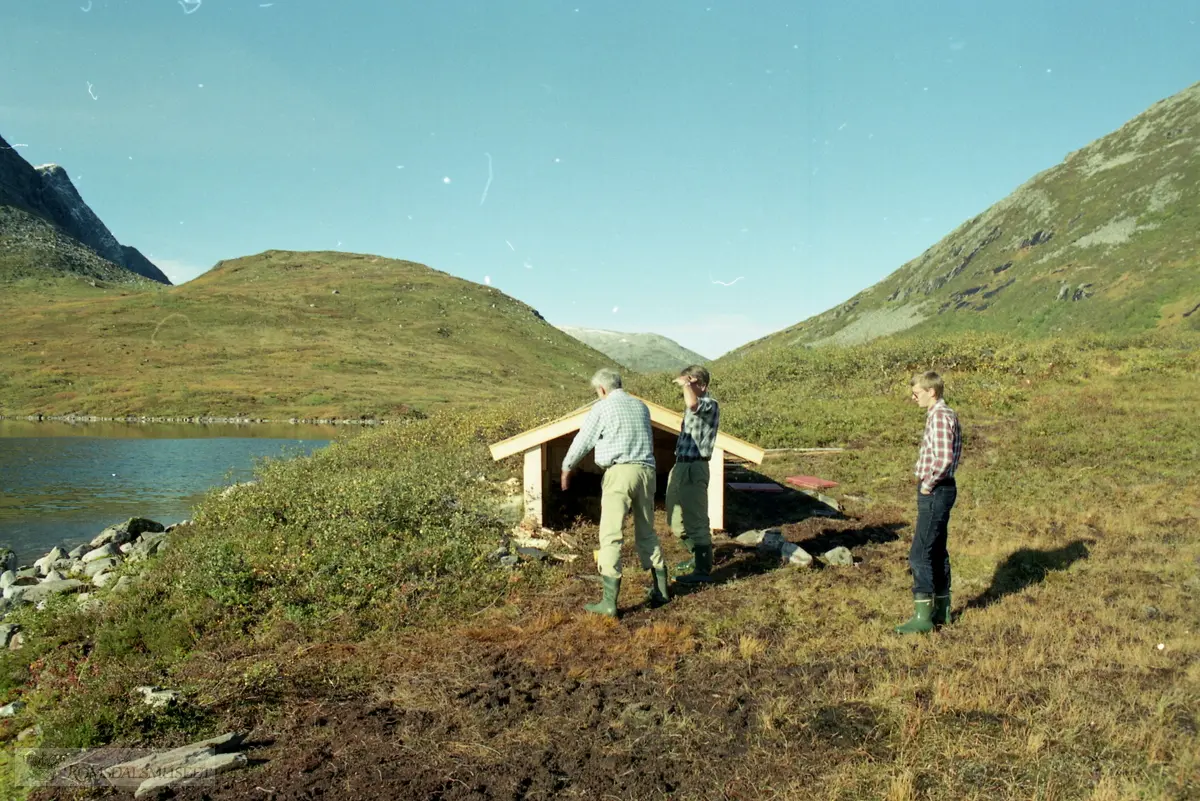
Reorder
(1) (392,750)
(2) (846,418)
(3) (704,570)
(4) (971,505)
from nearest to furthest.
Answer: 1. (1) (392,750)
2. (3) (704,570)
3. (4) (971,505)
4. (2) (846,418)

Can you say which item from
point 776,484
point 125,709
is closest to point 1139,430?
point 776,484

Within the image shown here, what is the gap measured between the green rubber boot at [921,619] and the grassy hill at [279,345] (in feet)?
202

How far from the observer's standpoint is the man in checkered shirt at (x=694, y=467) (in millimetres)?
9727

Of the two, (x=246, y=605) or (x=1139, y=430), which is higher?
(x=1139, y=430)

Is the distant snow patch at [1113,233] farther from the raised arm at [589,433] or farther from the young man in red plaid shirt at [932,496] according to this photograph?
the raised arm at [589,433]

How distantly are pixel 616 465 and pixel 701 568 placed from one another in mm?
2458

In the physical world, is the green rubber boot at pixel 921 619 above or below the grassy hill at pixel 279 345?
below

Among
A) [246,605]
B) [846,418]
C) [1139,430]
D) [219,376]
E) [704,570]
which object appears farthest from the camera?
[219,376]

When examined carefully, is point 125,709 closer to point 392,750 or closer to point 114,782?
point 114,782

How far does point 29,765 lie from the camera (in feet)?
17.9

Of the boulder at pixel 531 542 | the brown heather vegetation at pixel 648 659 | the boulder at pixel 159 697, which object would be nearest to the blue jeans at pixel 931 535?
the brown heather vegetation at pixel 648 659

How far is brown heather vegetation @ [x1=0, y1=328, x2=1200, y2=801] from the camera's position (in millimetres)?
5070

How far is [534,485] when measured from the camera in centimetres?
1304

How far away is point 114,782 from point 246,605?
4325 millimetres
